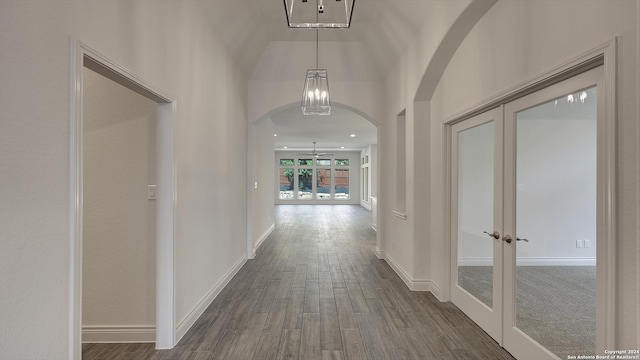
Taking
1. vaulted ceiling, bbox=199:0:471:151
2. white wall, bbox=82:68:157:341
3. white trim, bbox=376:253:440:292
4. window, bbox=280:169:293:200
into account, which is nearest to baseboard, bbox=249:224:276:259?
white trim, bbox=376:253:440:292

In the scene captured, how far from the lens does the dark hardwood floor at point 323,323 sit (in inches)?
100

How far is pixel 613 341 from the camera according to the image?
157cm

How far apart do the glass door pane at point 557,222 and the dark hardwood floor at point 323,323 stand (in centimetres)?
59

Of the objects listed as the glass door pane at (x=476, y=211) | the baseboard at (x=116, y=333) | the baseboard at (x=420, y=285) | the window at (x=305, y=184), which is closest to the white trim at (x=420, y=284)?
the baseboard at (x=420, y=285)

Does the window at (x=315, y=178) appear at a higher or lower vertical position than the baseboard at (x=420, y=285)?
higher

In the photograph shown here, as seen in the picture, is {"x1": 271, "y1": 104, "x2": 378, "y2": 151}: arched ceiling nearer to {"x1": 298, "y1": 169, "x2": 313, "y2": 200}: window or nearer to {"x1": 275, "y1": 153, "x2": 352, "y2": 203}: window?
{"x1": 275, "y1": 153, "x2": 352, "y2": 203}: window

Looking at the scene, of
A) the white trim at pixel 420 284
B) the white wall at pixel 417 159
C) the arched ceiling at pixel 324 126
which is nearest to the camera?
the white wall at pixel 417 159

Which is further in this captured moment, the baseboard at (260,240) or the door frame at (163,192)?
the baseboard at (260,240)

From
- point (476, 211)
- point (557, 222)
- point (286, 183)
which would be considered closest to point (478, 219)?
point (476, 211)

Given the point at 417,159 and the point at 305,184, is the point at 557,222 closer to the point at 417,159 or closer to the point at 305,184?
the point at 417,159

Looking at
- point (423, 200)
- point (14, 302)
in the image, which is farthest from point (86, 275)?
point (423, 200)

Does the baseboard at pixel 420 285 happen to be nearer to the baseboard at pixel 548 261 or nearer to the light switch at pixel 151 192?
the baseboard at pixel 548 261

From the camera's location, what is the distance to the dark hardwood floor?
255cm

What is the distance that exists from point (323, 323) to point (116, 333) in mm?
1914
